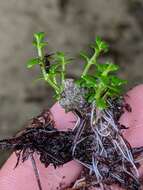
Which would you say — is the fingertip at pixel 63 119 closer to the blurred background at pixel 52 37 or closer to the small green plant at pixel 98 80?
the small green plant at pixel 98 80

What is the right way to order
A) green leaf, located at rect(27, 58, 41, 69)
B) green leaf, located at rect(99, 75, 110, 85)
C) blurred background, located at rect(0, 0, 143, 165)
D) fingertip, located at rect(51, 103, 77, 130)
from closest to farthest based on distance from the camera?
green leaf, located at rect(99, 75, 110, 85) < green leaf, located at rect(27, 58, 41, 69) < fingertip, located at rect(51, 103, 77, 130) < blurred background, located at rect(0, 0, 143, 165)

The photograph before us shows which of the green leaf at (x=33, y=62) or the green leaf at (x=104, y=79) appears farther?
the green leaf at (x=33, y=62)

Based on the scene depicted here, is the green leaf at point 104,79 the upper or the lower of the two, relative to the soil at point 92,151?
upper

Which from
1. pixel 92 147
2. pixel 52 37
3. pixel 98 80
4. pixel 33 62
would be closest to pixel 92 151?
pixel 92 147

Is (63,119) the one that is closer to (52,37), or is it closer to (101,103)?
(101,103)

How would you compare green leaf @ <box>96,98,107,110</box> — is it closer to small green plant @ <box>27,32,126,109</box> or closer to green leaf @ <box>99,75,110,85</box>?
small green plant @ <box>27,32,126,109</box>

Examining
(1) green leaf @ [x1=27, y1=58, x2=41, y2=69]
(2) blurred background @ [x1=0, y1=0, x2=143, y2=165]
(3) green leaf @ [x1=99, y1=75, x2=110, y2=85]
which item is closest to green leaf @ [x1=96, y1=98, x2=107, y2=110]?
(3) green leaf @ [x1=99, y1=75, x2=110, y2=85]

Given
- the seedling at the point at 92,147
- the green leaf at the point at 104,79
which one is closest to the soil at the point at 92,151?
the seedling at the point at 92,147

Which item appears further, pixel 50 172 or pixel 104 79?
pixel 50 172

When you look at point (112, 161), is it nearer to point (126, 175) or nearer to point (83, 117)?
point (126, 175)
